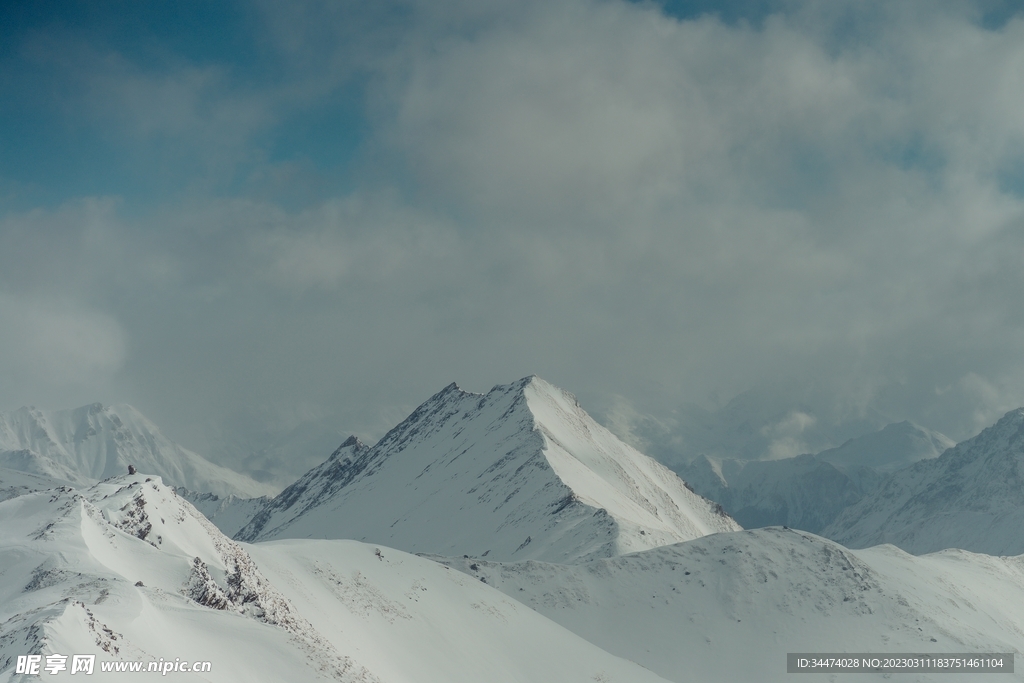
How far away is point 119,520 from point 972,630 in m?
83.5

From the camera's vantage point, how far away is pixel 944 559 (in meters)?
123

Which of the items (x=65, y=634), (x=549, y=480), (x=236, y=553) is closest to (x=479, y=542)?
(x=549, y=480)

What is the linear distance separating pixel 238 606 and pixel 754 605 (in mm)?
62585

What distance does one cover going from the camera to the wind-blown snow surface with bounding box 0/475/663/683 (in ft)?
119

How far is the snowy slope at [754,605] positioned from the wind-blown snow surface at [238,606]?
12.4 meters

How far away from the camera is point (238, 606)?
46.2 meters

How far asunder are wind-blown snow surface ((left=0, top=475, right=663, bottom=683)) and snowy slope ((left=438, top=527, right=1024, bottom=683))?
1238 cm

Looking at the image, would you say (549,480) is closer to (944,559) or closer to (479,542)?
(479,542)
